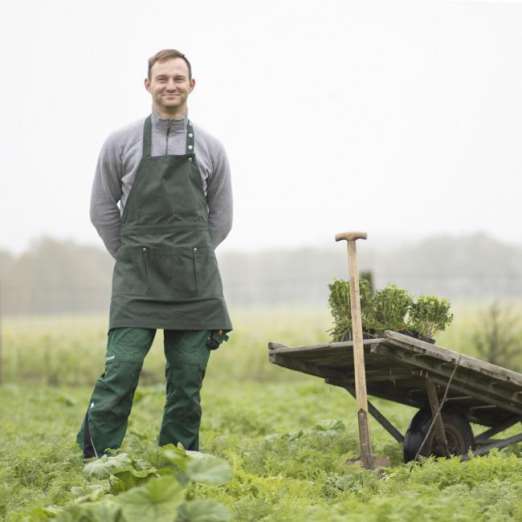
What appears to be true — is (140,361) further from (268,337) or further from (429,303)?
(268,337)

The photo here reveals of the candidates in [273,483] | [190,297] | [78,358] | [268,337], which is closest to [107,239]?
[190,297]

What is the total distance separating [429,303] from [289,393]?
22.0 ft

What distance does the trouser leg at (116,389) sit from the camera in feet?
19.3

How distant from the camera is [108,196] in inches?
244

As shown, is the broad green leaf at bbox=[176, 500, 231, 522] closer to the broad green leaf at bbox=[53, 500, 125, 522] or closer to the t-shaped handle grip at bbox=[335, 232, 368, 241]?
the broad green leaf at bbox=[53, 500, 125, 522]

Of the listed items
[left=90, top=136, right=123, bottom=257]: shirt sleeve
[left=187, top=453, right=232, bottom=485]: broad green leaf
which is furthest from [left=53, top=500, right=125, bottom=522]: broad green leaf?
[left=90, top=136, right=123, bottom=257]: shirt sleeve

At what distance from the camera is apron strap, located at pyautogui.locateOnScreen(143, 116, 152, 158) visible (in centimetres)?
602

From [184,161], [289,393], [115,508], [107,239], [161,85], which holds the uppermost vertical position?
[161,85]

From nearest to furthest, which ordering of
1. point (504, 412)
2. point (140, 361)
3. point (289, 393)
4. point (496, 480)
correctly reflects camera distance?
point (496, 480)
point (140, 361)
point (504, 412)
point (289, 393)

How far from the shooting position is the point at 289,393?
1278 centimetres

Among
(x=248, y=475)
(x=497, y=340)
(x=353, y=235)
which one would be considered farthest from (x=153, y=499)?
(x=497, y=340)

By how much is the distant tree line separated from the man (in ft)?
45.8

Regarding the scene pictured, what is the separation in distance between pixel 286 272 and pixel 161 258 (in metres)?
47.8

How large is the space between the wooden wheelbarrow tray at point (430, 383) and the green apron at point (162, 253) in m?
0.71
